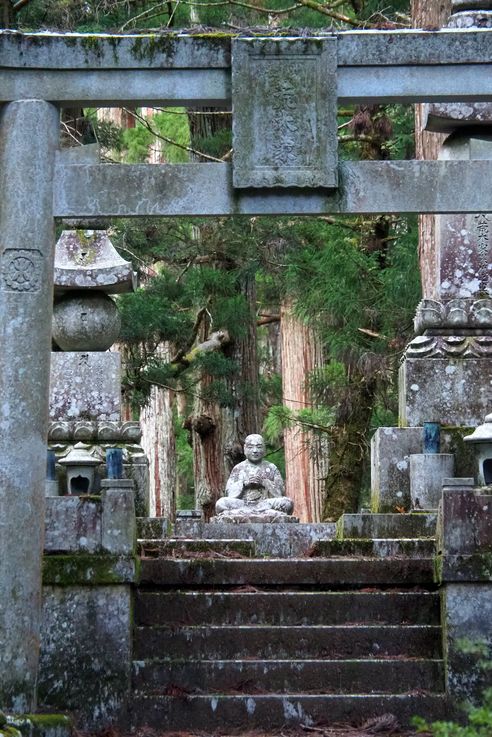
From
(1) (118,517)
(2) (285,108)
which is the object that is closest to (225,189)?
(2) (285,108)

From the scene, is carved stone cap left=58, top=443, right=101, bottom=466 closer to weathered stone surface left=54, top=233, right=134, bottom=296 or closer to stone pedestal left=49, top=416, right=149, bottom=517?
stone pedestal left=49, top=416, right=149, bottom=517

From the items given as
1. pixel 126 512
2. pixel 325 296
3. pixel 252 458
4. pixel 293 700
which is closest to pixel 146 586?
pixel 126 512

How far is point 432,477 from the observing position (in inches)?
403

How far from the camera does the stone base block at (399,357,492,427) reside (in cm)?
1075

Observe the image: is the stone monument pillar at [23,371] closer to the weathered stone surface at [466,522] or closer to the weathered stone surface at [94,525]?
the weathered stone surface at [94,525]

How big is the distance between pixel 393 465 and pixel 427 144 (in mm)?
4635

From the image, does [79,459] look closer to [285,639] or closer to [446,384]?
[285,639]

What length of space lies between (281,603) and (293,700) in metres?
0.73

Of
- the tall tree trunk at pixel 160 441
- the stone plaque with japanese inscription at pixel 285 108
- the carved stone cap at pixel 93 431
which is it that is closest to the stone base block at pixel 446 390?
the carved stone cap at pixel 93 431

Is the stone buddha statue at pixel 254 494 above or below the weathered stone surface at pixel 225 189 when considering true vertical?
below

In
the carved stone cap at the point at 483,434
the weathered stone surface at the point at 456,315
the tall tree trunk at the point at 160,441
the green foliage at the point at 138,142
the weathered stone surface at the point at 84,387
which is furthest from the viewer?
the tall tree trunk at the point at 160,441

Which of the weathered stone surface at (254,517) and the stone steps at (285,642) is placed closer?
the stone steps at (285,642)

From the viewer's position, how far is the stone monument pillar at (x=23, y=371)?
8227mm

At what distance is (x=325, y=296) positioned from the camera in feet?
54.7
